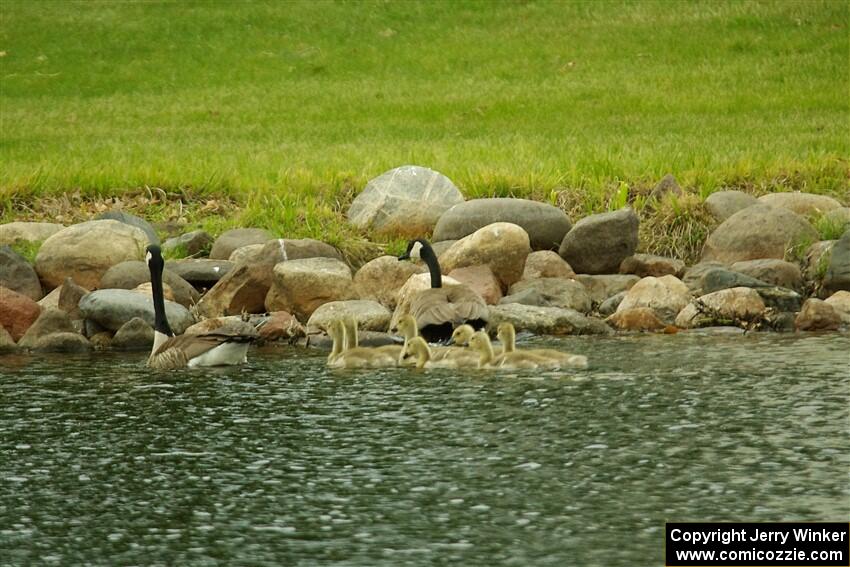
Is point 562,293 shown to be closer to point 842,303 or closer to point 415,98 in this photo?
point 842,303

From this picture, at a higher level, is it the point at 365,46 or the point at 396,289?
the point at 365,46

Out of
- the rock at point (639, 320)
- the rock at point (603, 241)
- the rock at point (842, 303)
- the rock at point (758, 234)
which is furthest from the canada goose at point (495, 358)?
the rock at point (758, 234)

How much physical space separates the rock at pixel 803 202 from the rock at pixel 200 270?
8.27 m

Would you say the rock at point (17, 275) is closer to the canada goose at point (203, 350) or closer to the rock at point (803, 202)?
the canada goose at point (203, 350)

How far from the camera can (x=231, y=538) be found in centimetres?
894

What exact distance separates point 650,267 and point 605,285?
0.99 meters

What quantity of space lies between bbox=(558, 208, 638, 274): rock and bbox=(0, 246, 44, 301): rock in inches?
306

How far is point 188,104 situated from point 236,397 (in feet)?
80.9

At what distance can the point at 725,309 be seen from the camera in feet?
59.3

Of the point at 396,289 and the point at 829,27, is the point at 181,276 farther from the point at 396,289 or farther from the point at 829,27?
the point at 829,27

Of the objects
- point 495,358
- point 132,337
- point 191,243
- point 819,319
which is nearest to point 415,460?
point 495,358

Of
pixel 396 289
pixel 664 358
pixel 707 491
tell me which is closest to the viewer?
pixel 707 491

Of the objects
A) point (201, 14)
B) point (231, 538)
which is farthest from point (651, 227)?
point (201, 14)

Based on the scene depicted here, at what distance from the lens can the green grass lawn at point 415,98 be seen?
2402 centimetres
